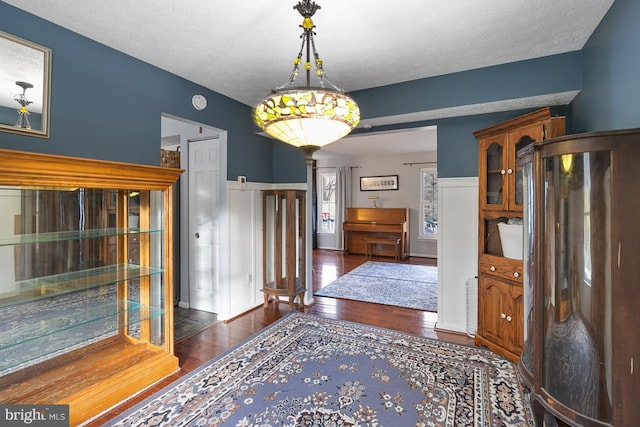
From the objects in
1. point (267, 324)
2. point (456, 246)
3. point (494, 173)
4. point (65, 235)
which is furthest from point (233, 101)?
point (456, 246)

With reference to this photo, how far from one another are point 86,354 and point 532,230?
9.76 feet

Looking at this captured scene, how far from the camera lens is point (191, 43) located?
7.26 ft

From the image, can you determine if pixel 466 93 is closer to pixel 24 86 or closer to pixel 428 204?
pixel 24 86

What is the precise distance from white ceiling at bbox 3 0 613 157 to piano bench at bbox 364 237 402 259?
175 inches

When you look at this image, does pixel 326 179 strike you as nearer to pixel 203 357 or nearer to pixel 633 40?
pixel 203 357

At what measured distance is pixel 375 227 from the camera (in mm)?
7184

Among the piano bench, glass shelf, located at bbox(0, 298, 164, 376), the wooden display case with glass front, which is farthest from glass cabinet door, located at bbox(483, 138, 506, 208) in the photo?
the piano bench

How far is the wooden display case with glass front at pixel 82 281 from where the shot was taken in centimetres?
177

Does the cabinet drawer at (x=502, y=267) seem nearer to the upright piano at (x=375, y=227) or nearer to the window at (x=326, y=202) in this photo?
the upright piano at (x=375, y=227)

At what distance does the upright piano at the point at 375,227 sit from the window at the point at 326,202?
702 millimetres

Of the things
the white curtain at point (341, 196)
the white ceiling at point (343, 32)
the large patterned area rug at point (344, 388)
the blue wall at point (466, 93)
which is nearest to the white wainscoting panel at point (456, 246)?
the blue wall at point (466, 93)

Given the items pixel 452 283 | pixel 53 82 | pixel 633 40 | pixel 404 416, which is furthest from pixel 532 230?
pixel 53 82

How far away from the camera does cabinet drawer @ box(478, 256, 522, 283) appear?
7.86ft

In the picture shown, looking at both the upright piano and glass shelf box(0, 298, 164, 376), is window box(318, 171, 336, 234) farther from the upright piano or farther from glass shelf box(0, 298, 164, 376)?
glass shelf box(0, 298, 164, 376)
